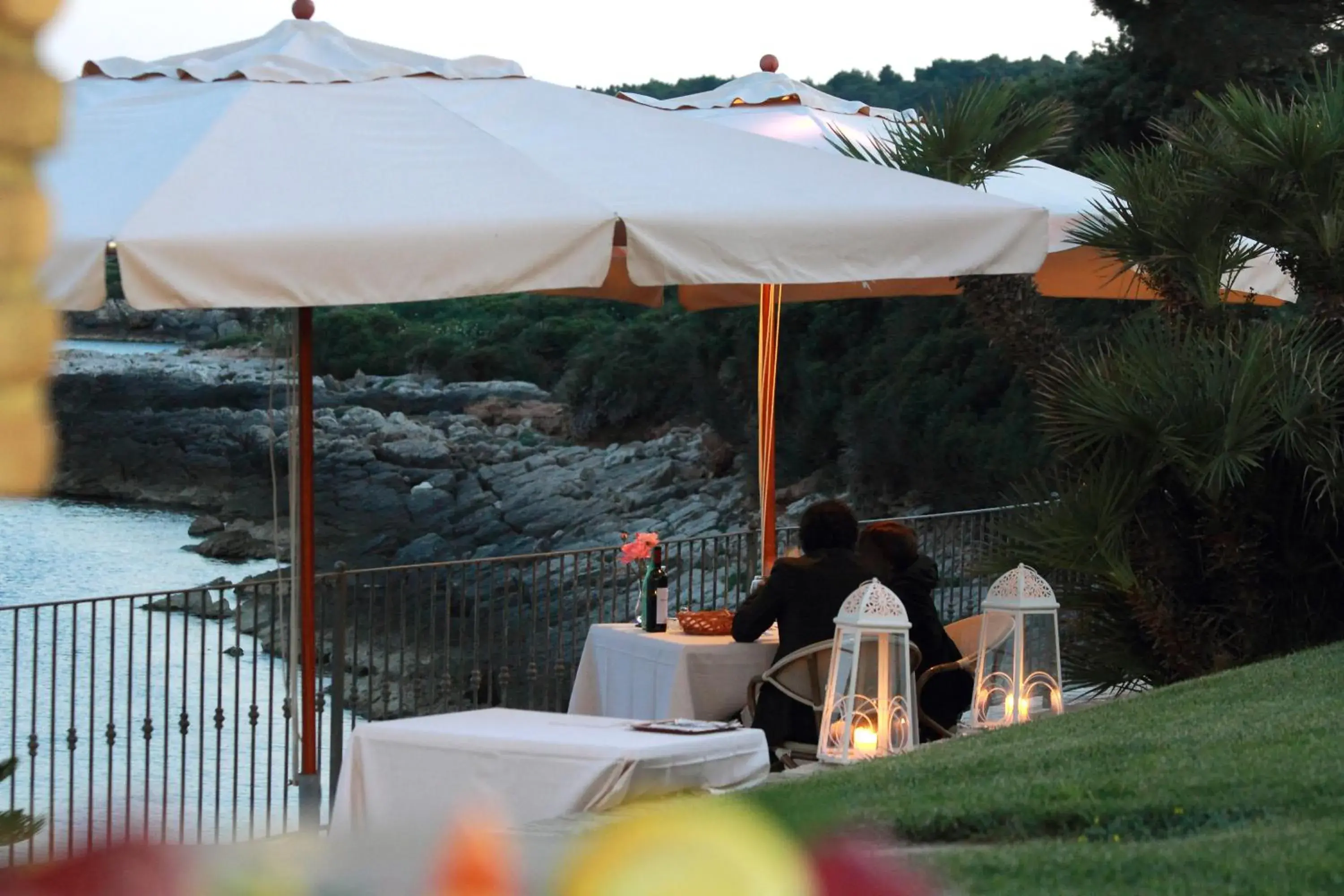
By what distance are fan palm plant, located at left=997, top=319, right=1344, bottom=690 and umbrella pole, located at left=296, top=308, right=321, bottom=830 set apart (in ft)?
12.7

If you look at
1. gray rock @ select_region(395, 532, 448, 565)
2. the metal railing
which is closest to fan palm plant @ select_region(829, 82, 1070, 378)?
the metal railing

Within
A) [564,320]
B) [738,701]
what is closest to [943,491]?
[738,701]

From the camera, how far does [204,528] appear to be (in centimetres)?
3969

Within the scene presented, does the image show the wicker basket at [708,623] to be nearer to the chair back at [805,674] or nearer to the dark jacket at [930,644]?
the chair back at [805,674]

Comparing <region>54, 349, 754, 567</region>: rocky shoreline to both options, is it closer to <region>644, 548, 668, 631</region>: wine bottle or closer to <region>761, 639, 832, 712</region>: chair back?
<region>644, 548, 668, 631</region>: wine bottle

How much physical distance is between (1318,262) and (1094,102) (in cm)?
1626

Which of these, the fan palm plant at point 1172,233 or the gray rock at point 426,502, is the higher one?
the fan palm plant at point 1172,233

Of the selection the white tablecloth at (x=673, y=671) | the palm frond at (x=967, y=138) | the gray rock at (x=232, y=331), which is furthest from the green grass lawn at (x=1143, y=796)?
the gray rock at (x=232, y=331)

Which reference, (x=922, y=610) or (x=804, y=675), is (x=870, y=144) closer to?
(x=922, y=610)

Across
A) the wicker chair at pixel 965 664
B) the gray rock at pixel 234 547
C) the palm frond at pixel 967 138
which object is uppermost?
the palm frond at pixel 967 138

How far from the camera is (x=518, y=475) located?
158ft

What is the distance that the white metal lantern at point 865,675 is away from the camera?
636 centimetres

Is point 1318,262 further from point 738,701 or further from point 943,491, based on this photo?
point 943,491

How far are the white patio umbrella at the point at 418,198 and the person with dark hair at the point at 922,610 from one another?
72.2 inches
